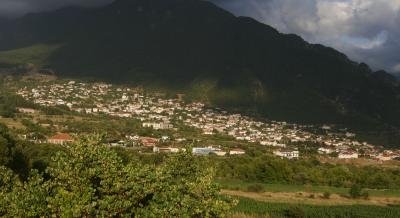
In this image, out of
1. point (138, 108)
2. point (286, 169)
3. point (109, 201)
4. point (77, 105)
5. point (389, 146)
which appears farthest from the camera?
point (138, 108)

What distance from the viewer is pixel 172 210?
54.1 feet

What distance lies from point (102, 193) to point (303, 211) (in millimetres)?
34282

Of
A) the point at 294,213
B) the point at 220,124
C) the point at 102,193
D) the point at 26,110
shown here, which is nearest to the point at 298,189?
the point at 294,213

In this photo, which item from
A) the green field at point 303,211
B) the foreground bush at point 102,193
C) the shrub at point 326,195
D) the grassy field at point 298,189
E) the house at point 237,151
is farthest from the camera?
the house at point 237,151

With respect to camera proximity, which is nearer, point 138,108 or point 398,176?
point 398,176

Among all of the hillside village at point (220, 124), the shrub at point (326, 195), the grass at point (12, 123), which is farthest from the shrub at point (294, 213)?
the hillside village at point (220, 124)

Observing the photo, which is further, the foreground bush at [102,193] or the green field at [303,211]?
the green field at [303,211]

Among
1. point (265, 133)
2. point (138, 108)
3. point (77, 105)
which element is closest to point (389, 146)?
point (265, 133)

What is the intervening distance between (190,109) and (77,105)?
132ft

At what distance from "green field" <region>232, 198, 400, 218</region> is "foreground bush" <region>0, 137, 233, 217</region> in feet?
88.0

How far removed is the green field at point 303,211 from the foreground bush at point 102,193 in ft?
88.0

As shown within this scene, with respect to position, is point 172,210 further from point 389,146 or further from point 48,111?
point 389,146

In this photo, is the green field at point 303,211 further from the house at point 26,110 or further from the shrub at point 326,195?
the house at point 26,110

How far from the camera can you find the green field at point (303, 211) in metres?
46.8
